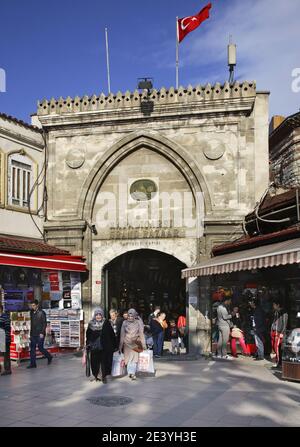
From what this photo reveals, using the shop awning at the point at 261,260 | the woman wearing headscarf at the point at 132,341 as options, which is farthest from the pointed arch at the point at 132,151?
the woman wearing headscarf at the point at 132,341

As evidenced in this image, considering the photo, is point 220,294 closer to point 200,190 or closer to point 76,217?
point 200,190

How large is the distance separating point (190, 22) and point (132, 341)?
1212 cm

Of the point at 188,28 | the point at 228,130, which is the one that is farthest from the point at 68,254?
the point at 188,28

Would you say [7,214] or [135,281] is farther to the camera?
[135,281]

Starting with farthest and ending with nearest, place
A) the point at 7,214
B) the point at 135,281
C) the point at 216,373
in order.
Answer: the point at 135,281 < the point at 7,214 < the point at 216,373

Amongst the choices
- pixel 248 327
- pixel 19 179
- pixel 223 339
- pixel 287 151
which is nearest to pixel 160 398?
pixel 223 339

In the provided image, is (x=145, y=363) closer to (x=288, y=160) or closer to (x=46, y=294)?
(x=46, y=294)

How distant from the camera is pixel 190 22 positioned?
725 inches

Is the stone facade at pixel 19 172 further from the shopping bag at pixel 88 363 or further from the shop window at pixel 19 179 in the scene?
the shopping bag at pixel 88 363

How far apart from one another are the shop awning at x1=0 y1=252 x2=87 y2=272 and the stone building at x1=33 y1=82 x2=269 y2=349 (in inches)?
33.9

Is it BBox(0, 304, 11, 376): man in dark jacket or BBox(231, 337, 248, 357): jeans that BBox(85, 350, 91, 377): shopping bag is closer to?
BBox(0, 304, 11, 376): man in dark jacket

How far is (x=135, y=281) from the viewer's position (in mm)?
20812

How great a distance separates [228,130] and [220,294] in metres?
5.43

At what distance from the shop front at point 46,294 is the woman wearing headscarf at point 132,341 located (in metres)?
4.04
